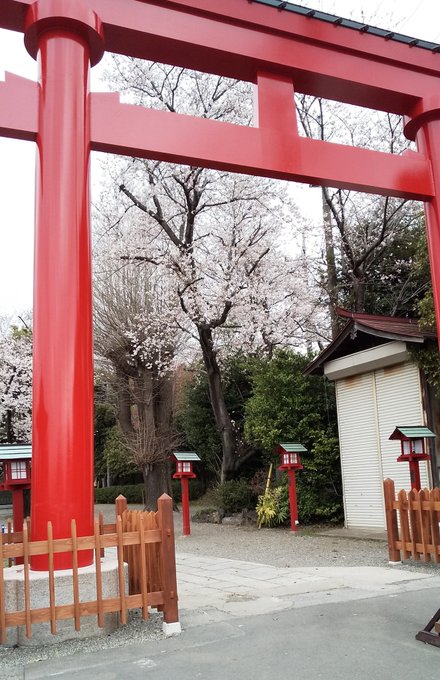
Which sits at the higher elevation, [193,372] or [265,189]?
[265,189]

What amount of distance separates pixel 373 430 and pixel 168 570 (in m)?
8.37

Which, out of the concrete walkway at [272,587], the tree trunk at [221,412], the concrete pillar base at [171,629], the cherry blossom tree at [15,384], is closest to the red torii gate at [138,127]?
the concrete pillar base at [171,629]

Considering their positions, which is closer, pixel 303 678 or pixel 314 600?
pixel 303 678

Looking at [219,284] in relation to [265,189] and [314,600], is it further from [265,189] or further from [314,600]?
[314,600]

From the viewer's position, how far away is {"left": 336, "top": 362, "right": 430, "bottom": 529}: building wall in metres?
11.3

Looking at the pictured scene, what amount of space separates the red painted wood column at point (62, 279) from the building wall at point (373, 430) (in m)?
7.99

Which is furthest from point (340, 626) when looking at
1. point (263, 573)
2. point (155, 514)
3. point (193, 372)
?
point (193, 372)

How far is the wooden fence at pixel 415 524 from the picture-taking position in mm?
6945

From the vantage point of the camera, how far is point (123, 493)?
25.9 metres

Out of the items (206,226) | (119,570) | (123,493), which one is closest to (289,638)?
(119,570)

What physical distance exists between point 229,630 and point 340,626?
861 millimetres

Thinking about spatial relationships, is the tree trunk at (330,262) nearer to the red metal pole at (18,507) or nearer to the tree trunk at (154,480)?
the tree trunk at (154,480)

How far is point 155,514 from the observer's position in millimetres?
4918

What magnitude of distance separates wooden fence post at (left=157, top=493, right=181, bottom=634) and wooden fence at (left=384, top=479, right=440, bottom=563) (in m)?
3.61
